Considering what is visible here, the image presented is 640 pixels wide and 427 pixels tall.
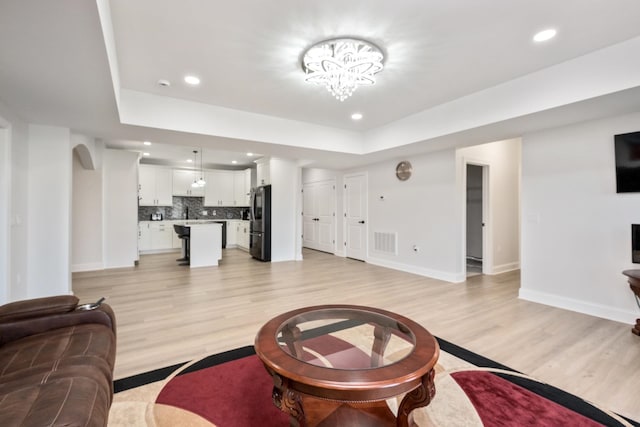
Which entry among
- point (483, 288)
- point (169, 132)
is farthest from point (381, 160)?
point (169, 132)

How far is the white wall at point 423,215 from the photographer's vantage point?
4918mm

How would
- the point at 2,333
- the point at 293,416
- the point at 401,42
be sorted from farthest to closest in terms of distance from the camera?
the point at 401,42 → the point at 2,333 → the point at 293,416

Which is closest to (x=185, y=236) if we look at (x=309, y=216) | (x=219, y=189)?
(x=219, y=189)

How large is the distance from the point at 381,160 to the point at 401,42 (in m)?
3.71

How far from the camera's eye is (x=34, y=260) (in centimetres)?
367

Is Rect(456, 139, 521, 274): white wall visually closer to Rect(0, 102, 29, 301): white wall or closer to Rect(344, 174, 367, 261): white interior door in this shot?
Rect(344, 174, 367, 261): white interior door

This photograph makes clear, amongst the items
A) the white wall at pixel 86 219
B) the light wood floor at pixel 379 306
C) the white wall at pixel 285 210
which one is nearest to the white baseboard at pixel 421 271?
the light wood floor at pixel 379 306

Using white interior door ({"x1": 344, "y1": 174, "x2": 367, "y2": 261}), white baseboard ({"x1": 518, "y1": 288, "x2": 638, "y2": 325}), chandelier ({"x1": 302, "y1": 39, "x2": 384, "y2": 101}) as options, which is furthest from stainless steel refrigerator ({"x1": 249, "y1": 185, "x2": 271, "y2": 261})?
white baseboard ({"x1": 518, "y1": 288, "x2": 638, "y2": 325})

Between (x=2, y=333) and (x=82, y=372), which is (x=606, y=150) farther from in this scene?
(x=2, y=333)

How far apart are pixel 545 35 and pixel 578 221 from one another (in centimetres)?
230

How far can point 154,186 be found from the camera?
8.05 meters

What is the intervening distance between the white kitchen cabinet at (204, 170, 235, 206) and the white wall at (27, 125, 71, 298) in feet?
16.5

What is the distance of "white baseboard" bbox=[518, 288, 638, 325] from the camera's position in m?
3.15

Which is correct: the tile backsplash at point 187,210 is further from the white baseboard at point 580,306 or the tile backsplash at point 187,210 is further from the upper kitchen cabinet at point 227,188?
the white baseboard at point 580,306
